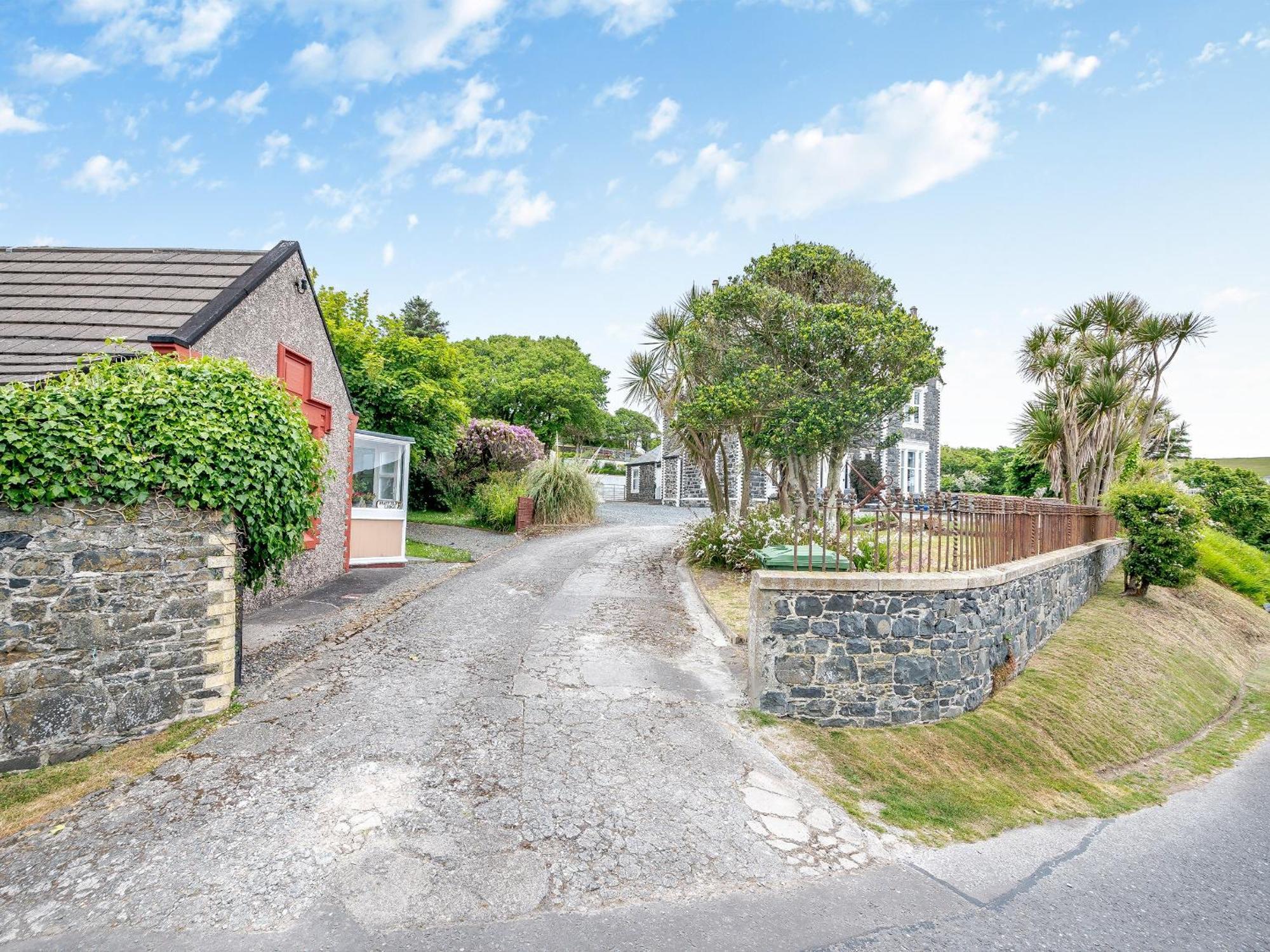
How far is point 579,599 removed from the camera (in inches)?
412

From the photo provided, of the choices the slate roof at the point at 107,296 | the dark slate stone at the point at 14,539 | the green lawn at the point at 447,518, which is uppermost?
the slate roof at the point at 107,296

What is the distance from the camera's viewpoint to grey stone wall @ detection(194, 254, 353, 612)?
28.0ft

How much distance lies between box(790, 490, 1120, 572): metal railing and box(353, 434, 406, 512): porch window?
8.75 m

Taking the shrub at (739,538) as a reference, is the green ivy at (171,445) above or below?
above

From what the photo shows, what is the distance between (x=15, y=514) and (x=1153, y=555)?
17.7 m

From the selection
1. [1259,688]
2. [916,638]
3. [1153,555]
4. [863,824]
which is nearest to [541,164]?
[916,638]

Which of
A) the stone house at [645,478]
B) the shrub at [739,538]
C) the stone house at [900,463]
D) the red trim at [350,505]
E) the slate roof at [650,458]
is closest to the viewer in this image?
the red trim at [350,505]

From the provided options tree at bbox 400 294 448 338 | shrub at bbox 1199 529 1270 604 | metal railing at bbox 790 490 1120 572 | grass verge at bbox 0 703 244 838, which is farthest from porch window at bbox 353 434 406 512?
tree at bbox 400 294 448 338

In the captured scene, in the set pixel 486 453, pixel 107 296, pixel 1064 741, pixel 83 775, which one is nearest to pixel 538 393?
pixel 486 453

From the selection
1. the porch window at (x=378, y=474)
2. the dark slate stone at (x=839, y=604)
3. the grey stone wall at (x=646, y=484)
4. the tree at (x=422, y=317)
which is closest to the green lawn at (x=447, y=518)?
the porch window at (x=378, y=474)

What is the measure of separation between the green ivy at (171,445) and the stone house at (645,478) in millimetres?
28090

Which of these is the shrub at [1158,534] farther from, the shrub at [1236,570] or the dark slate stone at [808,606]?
the dark slate stone at [808,606]

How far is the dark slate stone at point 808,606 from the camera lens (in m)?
5.99

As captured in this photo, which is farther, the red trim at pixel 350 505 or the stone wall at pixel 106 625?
the red trim at pixel 350 505
